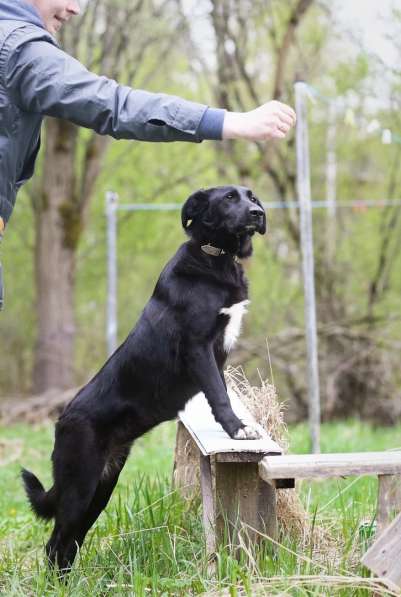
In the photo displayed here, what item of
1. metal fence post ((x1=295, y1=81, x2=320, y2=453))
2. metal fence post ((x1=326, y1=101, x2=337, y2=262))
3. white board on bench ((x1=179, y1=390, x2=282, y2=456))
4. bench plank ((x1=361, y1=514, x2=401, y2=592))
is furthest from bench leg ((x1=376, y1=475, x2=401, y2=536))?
metal fence post ((x1=326, y1=101, x2=337, y2=262))

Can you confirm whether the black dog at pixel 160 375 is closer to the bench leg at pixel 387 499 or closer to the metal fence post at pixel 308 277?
the bench leg at pixel 387 499

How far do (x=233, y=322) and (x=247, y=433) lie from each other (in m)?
0.51

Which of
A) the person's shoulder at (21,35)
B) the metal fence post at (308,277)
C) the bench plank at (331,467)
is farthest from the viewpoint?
the metal fence post at (308,277)

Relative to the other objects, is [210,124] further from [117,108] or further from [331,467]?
[331,467]

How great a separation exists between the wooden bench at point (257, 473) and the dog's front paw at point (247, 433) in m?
0.04

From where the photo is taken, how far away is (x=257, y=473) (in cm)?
315

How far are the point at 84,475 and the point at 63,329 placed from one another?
7.15m

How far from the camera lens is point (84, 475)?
328 cm

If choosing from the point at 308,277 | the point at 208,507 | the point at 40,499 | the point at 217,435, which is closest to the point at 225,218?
the point at 217,435

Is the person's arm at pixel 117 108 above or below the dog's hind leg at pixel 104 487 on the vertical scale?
above

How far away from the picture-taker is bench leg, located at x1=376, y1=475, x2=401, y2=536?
8.91 ft

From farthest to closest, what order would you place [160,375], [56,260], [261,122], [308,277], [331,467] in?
[56,260] → [308,277] → [160,375] → [331,467] → [261,122]

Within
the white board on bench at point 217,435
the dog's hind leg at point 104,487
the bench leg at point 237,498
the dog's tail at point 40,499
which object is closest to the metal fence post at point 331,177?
the white board on bench at point 217,435

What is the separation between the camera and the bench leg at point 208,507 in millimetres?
3123
